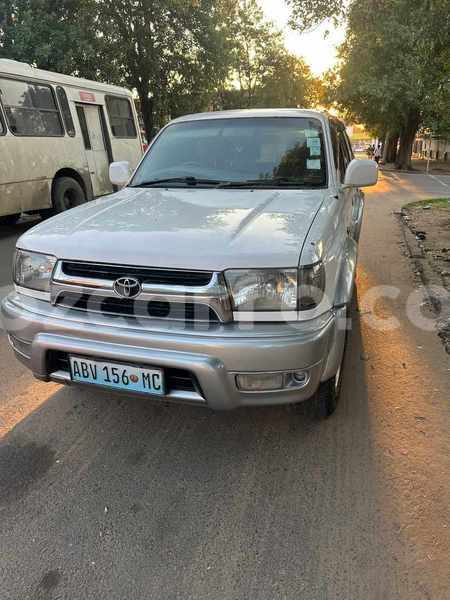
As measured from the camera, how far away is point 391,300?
4.89 m

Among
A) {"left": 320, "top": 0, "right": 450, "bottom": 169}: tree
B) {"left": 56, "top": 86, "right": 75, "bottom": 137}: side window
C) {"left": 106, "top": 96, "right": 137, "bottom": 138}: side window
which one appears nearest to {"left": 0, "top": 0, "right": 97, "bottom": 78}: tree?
{"left": 106, "top": 96, "right": 137, "bottom": 138}: side window

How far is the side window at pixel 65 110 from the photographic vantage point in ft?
28.2

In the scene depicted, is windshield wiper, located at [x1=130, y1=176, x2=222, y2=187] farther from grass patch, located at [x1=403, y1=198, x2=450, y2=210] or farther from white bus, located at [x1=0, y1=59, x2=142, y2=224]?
grass patch, located at [x1=403, y1=198, x2=450, y2=210]

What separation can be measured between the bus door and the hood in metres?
6.91

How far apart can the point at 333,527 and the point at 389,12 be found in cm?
616

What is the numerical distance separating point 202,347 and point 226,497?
0.75m

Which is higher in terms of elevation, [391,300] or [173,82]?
[173,82]

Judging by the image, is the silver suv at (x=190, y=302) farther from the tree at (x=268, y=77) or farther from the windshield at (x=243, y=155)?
the tree at (x=268, y=77)

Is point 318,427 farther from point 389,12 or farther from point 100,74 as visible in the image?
point 100,74

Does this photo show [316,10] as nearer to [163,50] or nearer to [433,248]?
[433,248]

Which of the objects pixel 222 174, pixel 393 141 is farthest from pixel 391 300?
pixel 393 141

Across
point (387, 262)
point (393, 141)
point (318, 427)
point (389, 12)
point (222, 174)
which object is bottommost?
point (393, 141)

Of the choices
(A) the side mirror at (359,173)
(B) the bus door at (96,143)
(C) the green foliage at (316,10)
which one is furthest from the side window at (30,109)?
(A) the side mirror at (359,173)

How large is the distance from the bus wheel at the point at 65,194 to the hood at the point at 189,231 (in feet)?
19.0
